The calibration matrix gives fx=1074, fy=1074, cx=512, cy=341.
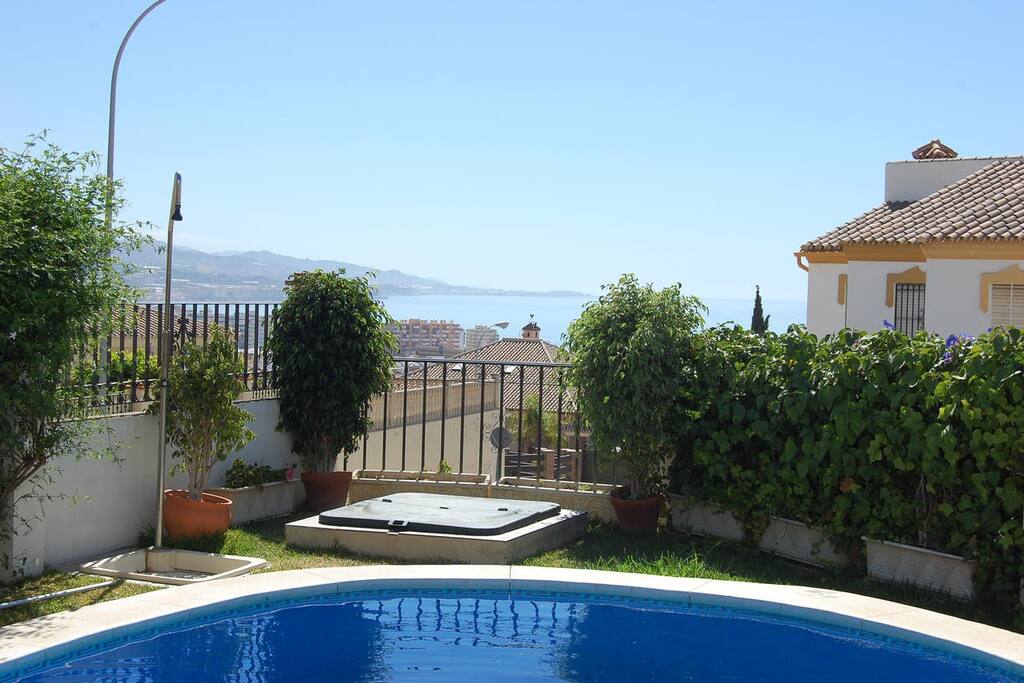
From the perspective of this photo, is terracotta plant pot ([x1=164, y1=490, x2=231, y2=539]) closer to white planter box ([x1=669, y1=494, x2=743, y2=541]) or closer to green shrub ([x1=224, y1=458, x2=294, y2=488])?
green shrub ([x1=224, y1=458, x2=294, y2=488])

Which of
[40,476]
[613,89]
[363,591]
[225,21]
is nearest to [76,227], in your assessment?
[40,476]

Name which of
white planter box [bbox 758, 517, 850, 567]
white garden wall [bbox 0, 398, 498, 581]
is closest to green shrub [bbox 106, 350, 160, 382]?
white garden wall [bbox 0, 398, 498, 581]

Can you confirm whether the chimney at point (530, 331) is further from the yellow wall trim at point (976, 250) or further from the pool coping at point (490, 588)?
the pool coping at point (490, 588)

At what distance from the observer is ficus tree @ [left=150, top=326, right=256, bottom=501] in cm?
823

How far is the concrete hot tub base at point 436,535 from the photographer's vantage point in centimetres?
795

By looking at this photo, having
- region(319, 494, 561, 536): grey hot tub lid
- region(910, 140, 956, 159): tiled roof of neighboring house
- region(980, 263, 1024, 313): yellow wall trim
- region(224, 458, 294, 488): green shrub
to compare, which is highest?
region(910, 140, 956, 159): tiled roof of neighboring house

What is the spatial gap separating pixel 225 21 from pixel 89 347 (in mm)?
9306

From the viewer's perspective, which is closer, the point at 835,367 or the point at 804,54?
the point at 835,367

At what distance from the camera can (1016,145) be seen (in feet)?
86.1

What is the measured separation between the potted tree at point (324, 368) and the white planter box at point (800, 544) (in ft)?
12.4

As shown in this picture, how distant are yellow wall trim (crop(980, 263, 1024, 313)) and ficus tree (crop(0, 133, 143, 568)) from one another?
17.9 metres

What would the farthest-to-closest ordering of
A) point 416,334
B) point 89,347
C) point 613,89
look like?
point 416,334
point 613,89
point 89,347

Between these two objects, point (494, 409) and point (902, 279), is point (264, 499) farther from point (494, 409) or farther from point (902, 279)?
point (902, 279)

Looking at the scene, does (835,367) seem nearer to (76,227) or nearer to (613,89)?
(76,227)
